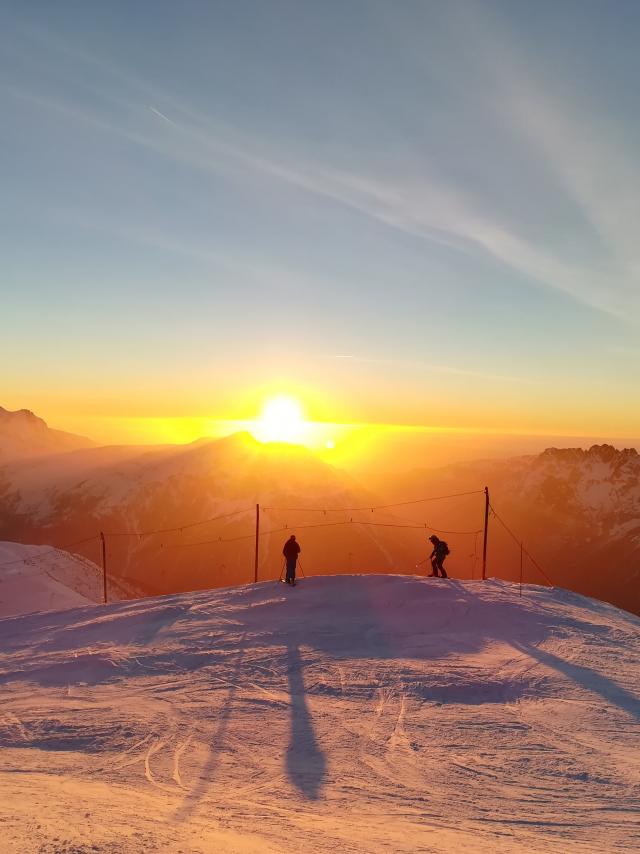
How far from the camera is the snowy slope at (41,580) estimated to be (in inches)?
1631

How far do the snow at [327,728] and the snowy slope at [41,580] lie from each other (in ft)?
57.9

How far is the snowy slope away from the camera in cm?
4144

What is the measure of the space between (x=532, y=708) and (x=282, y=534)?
149 m

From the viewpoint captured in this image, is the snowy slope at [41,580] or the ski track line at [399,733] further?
the snowy slope at [41,580]

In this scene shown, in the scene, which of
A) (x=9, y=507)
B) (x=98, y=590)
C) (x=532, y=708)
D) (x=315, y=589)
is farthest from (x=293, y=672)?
(x=9, y=507)

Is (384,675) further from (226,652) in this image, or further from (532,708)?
(226,652)

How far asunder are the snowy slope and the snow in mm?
17659

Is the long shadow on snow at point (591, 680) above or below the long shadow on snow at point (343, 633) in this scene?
above

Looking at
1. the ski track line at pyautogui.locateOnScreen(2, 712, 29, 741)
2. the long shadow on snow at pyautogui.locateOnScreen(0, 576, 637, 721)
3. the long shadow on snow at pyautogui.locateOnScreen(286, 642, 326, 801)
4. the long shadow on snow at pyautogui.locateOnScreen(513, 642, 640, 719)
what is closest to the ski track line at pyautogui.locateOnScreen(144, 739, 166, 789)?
the long shadow on snow at pyautogui.locateOnScreen(286, 642, 326, 801)

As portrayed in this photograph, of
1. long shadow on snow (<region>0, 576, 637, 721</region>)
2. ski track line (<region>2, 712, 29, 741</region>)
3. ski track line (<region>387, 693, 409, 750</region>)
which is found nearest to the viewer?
ski track line (<region>387, 693, 409, 750</region>)

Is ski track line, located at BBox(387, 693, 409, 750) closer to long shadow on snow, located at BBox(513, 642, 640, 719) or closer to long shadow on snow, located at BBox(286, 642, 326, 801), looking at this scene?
long shadow on snow, located at BBox(286, 642, 326, 801)

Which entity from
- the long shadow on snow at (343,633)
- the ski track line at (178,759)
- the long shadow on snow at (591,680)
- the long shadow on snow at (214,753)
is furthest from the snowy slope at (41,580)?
the long shadow on snow at (591,680)

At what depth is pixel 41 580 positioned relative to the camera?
152 feet

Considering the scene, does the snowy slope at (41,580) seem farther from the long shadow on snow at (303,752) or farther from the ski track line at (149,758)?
the ski track line at (149,758)
